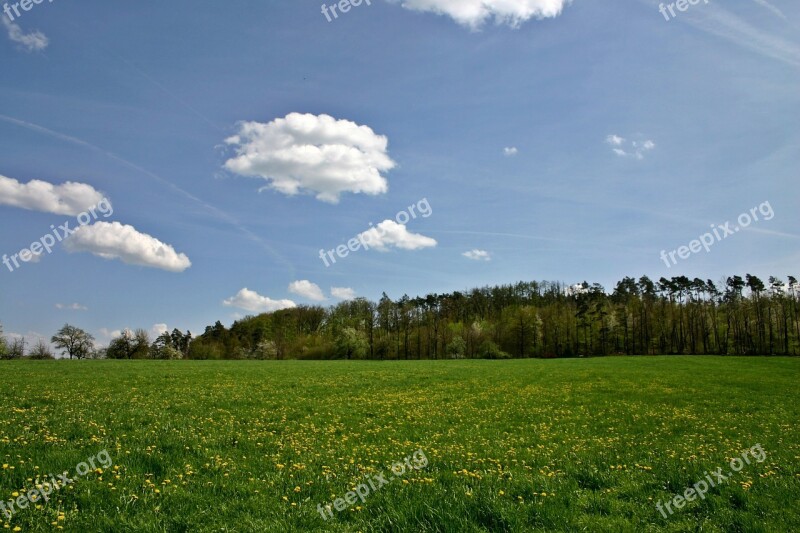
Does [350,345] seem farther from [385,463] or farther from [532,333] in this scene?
[385,463]

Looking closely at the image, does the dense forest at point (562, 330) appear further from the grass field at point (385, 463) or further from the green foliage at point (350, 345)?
the grass field at point (385, 463)

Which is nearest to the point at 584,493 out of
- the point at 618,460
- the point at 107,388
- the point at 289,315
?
the point at 618,460

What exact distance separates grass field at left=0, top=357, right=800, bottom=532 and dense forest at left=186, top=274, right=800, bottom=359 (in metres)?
89.9

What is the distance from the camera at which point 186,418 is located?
577 inches

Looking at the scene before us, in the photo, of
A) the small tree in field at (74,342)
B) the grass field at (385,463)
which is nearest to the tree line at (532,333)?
the small tree in field at (74,342)

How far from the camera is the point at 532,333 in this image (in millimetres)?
114188

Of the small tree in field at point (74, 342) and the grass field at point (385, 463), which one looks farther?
the small tree in field at point (74, 342)

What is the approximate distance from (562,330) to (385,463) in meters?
118

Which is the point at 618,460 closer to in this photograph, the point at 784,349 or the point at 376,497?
the point at 376,497

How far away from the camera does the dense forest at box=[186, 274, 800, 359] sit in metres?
108

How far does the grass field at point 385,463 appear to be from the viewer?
6.98m

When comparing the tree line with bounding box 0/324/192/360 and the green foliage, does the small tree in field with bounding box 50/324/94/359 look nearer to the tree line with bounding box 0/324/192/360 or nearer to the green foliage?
the tree line with bounding box 0/324/192/360

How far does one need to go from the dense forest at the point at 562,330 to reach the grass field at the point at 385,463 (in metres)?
89.9

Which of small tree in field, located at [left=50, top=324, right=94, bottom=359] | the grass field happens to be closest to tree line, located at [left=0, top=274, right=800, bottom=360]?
small tree in field, located at [left=50, top=324, right=94, bottom=359]
